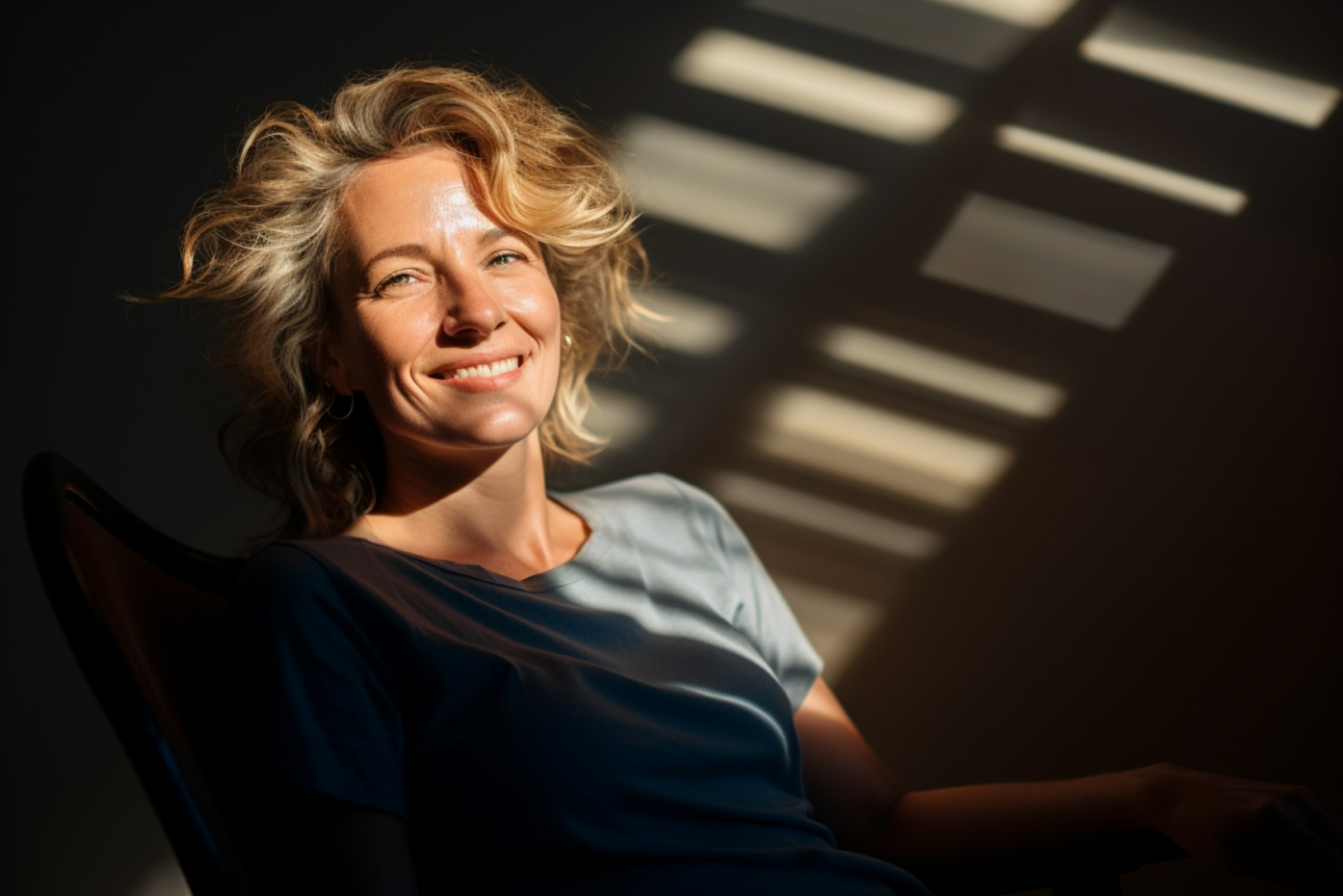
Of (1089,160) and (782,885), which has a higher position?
(1089,160)

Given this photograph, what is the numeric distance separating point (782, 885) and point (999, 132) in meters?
1.42

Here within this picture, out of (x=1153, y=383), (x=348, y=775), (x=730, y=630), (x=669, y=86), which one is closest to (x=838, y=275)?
(x=669, y=86)

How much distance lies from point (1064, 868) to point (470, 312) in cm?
104

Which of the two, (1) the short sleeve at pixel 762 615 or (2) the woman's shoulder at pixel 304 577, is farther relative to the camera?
(1) the short sleeve at pixel 762 615

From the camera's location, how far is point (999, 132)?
194cm

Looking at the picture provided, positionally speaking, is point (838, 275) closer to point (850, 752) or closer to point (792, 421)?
point (792, 421)

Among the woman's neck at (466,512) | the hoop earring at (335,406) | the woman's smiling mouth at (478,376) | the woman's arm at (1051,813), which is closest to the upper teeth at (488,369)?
the woman's smiling mouth at (478,376)

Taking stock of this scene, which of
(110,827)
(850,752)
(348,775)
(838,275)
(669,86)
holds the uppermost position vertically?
(669,86)

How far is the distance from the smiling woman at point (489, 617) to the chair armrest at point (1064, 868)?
0.05 ft

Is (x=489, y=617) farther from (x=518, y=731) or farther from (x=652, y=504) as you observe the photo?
(x=652, y=504)

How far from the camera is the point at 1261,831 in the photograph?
1.12 metres

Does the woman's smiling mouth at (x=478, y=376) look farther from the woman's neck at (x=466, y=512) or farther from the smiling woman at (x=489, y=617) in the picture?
the woman's neck at (x=466, y=512)

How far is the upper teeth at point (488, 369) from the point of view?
135 cm

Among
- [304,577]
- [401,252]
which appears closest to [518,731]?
[304,577]
